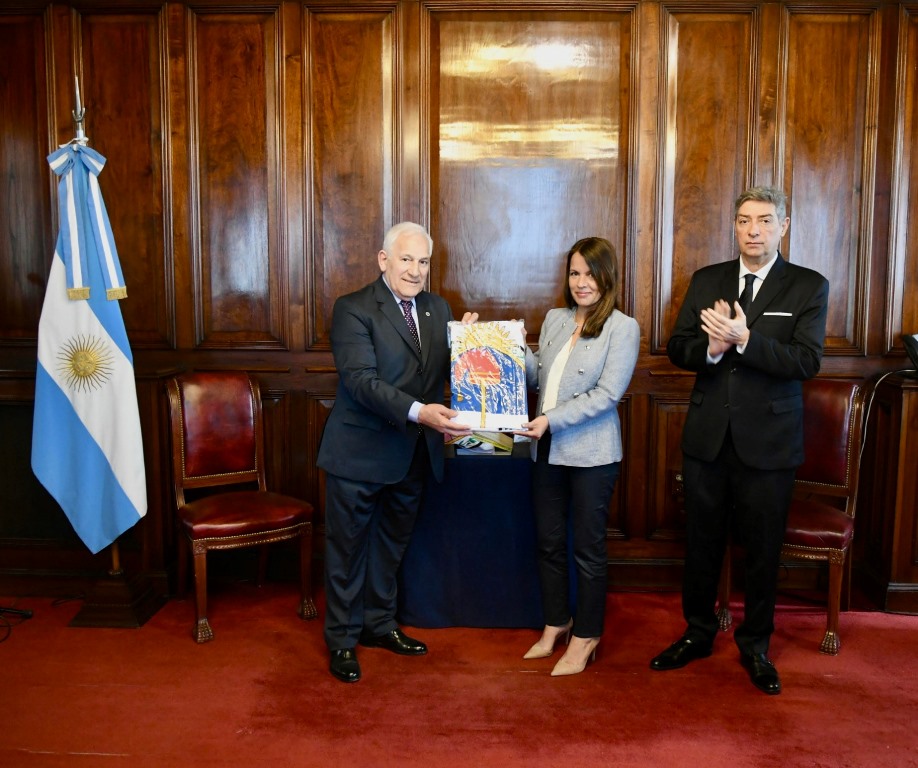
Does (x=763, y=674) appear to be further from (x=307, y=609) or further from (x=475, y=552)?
(x=307, y=609)

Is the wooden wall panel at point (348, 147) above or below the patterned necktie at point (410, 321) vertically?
above

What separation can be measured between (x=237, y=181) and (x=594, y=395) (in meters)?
2.29

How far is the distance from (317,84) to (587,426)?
2323 mm

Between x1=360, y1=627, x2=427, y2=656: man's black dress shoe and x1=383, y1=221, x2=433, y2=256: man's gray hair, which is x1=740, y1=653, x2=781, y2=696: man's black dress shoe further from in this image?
x1=383, y1=221, x2=433, y2=256: man's gray hair

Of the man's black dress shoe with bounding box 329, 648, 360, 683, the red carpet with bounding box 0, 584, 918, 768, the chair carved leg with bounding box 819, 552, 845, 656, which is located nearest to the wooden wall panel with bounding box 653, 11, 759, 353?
the chair carved leg with bounding box 819, 552, 845, 656

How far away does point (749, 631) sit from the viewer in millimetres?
3260

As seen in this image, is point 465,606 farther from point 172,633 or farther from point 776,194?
point 776,194

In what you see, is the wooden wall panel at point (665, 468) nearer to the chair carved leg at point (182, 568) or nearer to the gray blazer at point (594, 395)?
the gray blazer at point (594, 395)

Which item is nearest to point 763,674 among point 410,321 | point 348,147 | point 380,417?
point 380,417

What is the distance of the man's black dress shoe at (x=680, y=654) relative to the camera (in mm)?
3330

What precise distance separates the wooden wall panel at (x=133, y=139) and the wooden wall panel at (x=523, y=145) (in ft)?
4.57

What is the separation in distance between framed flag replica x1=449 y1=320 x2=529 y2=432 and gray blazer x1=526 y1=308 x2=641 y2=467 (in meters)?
0.15

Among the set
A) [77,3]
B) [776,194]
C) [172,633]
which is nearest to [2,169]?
[77,3]

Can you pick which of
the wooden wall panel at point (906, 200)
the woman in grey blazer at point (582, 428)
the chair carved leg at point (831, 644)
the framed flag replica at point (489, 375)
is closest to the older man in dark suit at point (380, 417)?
the framed flag replica at point (489, 375)
